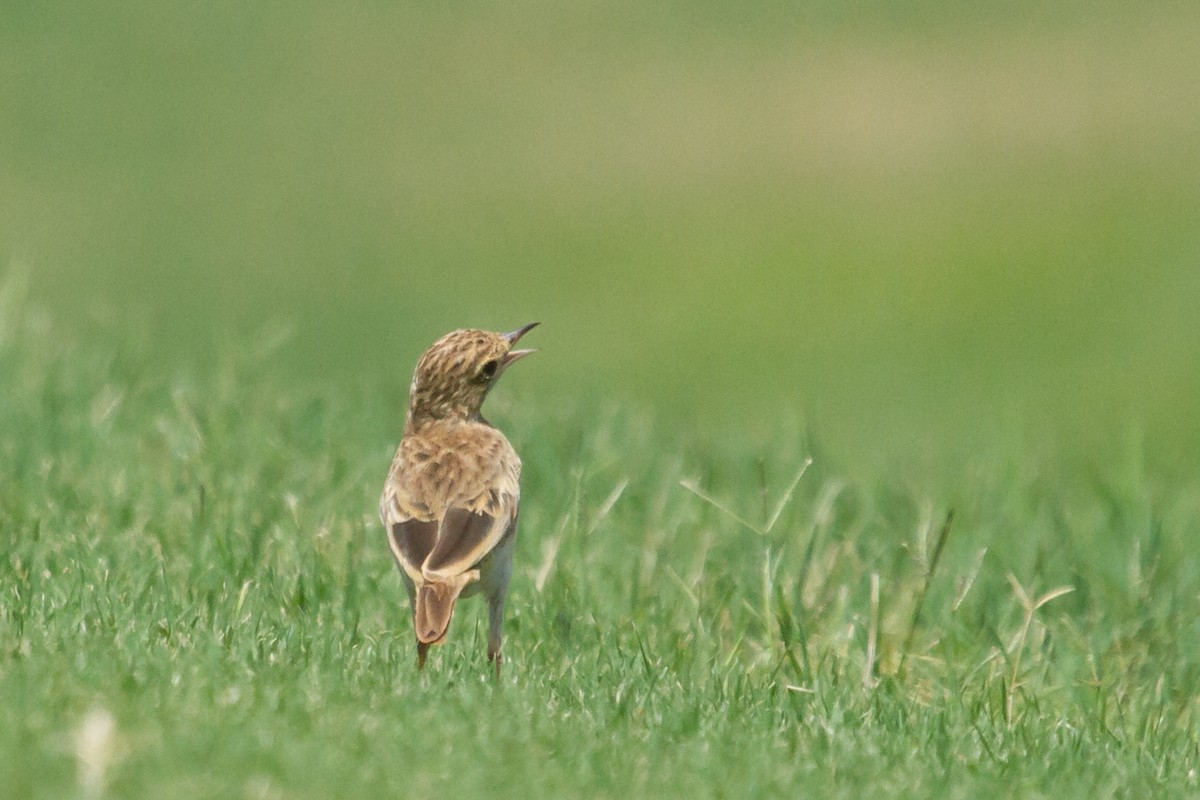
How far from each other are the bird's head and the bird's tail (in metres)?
1.38

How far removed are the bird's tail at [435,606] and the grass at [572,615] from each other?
119 millimetres

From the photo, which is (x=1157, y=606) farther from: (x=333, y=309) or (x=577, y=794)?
(x=333, y=309)

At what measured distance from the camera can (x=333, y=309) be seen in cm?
1984

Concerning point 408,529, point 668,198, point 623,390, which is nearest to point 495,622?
point 408,529

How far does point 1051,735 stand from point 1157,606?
6.85ft

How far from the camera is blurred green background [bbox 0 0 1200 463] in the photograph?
17625 mm

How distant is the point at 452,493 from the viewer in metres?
7.23

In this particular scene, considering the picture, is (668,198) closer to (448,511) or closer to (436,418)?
(436,418)

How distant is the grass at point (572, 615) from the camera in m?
5.32

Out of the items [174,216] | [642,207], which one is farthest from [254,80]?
[642,207]

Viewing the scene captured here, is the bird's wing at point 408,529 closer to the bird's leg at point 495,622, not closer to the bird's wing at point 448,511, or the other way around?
the bird's wing at point 448,511

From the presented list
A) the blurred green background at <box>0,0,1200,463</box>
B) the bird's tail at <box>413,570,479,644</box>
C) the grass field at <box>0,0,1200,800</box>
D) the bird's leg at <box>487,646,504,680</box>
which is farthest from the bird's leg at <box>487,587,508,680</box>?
the blurred green background at <box>0,0,1200,463</box>

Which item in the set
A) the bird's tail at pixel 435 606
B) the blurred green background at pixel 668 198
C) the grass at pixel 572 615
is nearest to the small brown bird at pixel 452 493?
the bird's tail at pixel 435 606

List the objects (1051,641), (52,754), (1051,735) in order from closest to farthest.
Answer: (52,754) → (1051,735) → (1051,641)
